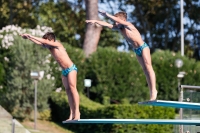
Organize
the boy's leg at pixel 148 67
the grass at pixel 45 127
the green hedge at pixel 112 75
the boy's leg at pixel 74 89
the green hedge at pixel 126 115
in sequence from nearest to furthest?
the boy's leg at pixel 148 67
the boy's leg at pixel 74 89
the green hedge at pixel 126 115
the grass at pixel 45 127
the green hedge at pixel 112 75

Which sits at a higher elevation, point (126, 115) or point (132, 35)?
point (132, 35)

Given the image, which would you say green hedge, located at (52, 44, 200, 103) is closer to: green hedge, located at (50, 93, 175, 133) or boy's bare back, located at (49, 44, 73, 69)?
green hedge, located at (50, 93, 175, 133)

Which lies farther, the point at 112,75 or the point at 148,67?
the point at 112,75

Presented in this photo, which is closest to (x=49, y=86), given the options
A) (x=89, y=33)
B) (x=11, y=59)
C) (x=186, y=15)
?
(x=11, y=59)

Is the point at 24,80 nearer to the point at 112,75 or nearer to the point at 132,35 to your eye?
the point at 112,75

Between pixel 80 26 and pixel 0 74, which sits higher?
pixel 80 26

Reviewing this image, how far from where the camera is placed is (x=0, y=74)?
2406cm

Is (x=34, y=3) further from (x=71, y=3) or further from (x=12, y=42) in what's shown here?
(x=12, y=42)

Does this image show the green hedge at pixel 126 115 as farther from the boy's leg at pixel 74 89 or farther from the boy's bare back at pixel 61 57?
the boy's bare back at pixel 61 57

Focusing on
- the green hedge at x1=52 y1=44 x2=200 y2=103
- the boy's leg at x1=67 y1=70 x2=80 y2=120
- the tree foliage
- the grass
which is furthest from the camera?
the green hedge at x1=52 y1=44 x2=200 y2=103

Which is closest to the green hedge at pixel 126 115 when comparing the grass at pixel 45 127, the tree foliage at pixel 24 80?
the grass at pixel 45 127

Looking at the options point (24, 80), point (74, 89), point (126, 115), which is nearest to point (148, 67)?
point (74, 89)

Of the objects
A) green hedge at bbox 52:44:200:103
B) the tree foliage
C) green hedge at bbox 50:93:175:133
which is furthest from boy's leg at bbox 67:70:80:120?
green hedge at bbox 52:44:200:103

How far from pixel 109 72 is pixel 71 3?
1036 centimetres
